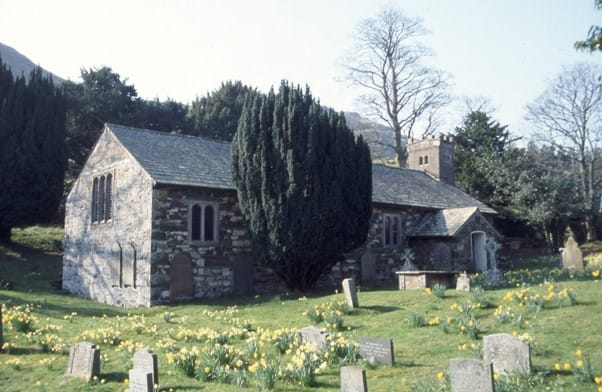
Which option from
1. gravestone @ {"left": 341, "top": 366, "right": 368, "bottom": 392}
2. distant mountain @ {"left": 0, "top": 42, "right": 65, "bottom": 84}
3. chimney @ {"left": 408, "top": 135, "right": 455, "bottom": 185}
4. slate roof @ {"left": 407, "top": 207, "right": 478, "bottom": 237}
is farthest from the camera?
distant mountain @ {"left": 0, "top": 42, "right": 65, "bottom": 84}

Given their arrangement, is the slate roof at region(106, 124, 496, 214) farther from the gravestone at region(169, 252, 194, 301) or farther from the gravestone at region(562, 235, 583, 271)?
the gravestone at region(562, 235, 583, 271)

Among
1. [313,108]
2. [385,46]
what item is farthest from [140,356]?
[385,46]

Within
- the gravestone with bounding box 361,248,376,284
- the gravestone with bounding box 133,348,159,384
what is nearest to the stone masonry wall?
the gravestone with bounding box 361,248,376,284

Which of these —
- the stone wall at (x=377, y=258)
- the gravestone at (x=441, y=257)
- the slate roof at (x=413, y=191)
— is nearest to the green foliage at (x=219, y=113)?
the slate roof at (x=413, y=191)

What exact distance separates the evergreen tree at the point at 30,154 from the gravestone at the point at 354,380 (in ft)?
98.3

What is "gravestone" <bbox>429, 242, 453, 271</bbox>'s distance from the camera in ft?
90.8

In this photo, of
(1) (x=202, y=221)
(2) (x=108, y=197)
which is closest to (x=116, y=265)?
(2) (x=108, y=197)

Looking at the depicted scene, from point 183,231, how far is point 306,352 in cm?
1298

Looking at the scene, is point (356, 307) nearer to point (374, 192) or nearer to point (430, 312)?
point (430, 312)

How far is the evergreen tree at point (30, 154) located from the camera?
109 ft

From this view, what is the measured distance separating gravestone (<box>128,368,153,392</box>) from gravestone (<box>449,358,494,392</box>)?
15.1 feet

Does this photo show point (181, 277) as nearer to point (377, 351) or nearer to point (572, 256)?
point (377, 351)

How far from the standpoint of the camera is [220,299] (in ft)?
72.1

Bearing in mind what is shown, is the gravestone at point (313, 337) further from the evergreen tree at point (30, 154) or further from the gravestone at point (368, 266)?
the evergreen tree at point (30, 154)
